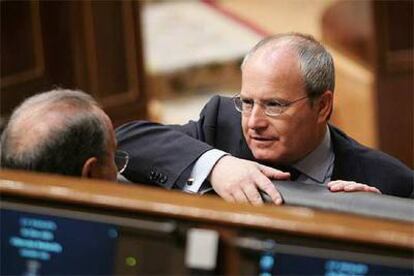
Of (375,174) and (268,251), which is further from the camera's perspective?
(375,174)

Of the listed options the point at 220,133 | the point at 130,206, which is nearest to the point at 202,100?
the point at 220,133

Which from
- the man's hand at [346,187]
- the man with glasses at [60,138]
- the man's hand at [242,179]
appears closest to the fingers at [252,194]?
the man's hand at [242,179]

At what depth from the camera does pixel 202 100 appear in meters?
4.58

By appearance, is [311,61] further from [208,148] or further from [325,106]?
[208,148]

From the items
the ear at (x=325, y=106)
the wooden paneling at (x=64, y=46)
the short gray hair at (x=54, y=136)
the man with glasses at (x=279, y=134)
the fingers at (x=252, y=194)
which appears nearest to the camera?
the short gray hair at (x=54, y=136)

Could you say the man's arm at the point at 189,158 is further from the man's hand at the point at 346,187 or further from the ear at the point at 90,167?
the ear at the point at 90,167

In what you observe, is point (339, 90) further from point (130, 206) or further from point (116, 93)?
point (130, 206)

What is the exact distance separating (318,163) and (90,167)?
596mm

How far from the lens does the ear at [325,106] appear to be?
2.06 meters

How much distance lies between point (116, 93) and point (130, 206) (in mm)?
2813

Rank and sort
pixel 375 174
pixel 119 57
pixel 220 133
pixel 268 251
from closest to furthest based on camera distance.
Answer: pixel 268 251 < pixel 375 174 < pixel 220 133 < pixel 119 57

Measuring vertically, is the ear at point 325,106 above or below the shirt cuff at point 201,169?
above

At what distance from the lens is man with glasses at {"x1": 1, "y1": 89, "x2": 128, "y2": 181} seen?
59.9 inches

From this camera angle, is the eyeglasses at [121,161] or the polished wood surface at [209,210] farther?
the eyeglasses at [121,161]
